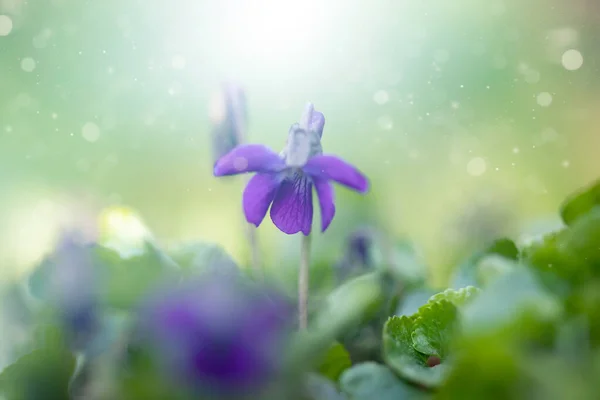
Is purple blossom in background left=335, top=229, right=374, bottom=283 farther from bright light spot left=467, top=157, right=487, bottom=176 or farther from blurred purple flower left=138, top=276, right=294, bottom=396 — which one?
bright light spot left=467, top=157, right=487, bottom=176

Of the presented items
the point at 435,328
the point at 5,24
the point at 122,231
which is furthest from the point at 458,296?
the point at 5,24

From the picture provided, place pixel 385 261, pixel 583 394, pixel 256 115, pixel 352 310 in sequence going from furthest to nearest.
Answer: pixel 256 115 → pixel 385 261 → pixel 352 310 → pixel 583 394

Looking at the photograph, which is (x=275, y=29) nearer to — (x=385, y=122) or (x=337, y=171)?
(x=385, y=122)

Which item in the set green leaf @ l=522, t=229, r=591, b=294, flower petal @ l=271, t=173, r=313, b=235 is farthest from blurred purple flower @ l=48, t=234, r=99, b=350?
green leaf @ l=522, t=229, r=591, b=294

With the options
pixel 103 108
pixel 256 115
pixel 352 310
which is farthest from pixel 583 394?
pixel 103 108

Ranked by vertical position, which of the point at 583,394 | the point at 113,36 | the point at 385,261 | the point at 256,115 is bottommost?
the point at 583,394

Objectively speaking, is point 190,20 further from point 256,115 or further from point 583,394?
point 583,394
